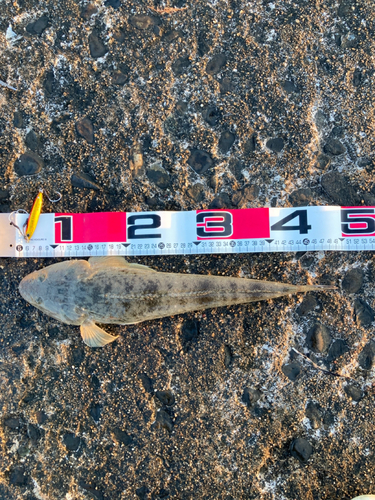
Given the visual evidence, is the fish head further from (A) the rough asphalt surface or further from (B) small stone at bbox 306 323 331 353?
(B) small stone at bbox 306 323 331 353

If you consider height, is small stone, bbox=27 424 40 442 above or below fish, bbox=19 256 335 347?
below

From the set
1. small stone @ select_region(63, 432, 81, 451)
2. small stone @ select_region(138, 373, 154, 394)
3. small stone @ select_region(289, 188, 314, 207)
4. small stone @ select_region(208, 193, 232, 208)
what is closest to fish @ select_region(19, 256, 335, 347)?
small stone @ select_region(138, 373, 154, 394)

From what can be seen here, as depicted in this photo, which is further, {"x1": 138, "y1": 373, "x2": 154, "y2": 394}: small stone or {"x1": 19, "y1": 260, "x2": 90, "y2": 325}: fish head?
{"x1": 138, "y1": 373, "x2": 154, "y2": 394}: small stone

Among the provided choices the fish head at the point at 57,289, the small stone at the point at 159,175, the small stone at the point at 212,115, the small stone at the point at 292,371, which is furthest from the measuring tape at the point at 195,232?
the small stone at the point at 292,371

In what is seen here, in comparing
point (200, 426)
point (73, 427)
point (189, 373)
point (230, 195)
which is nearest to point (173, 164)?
point (230, 195)

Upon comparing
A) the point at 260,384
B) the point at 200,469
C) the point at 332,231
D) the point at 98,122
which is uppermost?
the point at 98,122

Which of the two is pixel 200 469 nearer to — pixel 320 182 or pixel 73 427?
pixel 73 427
